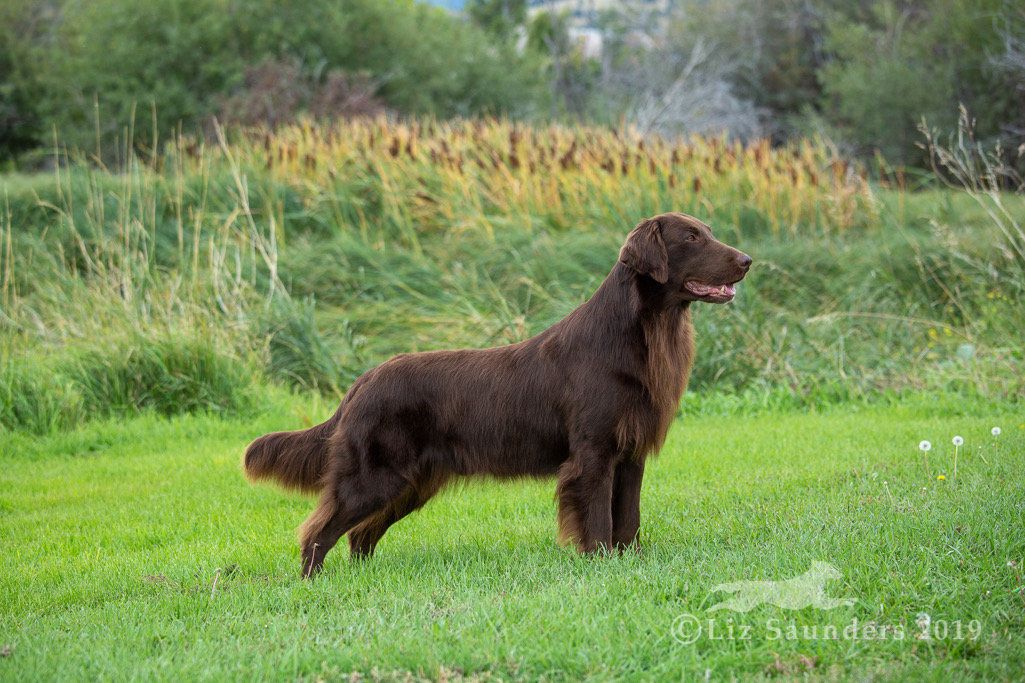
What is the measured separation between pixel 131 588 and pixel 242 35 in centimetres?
2067

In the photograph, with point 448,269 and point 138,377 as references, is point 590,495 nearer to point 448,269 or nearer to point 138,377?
point 138,377

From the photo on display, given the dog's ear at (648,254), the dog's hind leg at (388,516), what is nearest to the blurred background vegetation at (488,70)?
the dog's ear at (648,254)

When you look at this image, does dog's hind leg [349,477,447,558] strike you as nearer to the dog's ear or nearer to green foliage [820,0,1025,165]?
the dog's ear

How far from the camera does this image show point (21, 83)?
25.1 m

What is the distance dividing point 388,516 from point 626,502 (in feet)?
3.81

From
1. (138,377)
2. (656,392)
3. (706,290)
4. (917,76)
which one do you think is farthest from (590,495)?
(917,76)

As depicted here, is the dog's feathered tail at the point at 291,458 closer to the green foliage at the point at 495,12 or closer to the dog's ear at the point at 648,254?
the dog's ear at the point at 648,254

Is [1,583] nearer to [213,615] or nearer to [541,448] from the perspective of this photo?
[213,615]

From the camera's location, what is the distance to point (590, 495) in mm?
4715

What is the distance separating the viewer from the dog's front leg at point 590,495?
15.5 ft

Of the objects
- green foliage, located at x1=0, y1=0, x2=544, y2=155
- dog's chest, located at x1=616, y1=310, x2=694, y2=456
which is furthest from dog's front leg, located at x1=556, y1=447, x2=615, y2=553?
green foliage, located at x1=0, y1=0, x2=544, y2=155

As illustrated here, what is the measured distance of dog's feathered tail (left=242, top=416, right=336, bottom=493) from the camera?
510 centimetres

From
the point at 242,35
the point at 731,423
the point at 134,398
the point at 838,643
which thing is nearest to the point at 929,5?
Answer: the point at 242,35

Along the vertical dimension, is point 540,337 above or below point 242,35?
below
